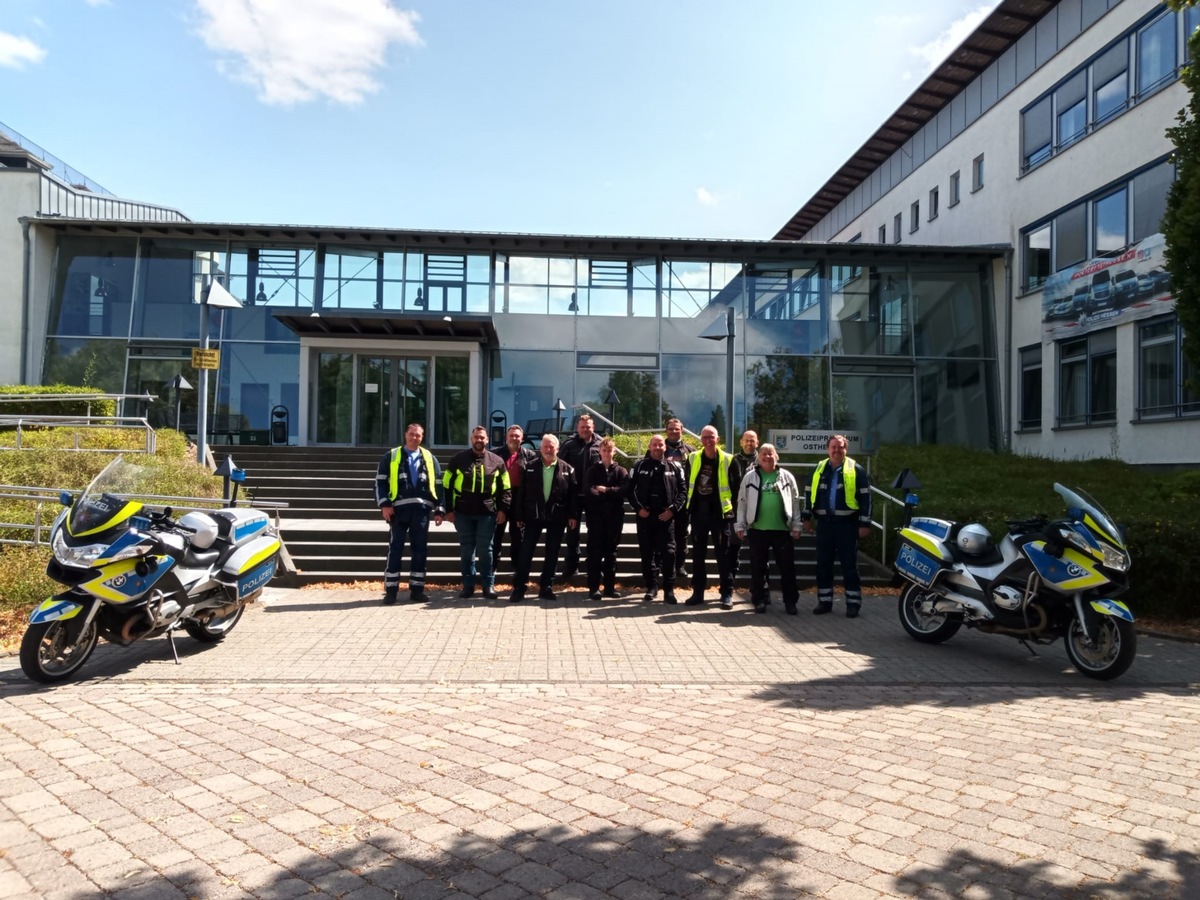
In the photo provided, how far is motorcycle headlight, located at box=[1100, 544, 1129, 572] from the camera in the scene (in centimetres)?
700

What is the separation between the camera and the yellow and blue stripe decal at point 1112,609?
6.93 meters

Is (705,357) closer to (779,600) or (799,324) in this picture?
(799,324)

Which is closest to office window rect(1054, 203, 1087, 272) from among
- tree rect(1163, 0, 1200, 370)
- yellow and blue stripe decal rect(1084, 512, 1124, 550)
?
tree rect(1163, 0, 1200, 370)

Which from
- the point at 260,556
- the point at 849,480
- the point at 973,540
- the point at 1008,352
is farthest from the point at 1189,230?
the point at 1008,352

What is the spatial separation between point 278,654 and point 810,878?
5.23 m

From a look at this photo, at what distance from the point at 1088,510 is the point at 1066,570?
19.6 inches

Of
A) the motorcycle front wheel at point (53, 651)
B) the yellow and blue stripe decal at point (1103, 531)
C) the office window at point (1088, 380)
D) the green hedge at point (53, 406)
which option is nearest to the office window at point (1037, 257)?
the office window at point (1088, 380)

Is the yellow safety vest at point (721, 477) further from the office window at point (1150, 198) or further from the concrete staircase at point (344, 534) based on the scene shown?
the office window at point (1150, 198)

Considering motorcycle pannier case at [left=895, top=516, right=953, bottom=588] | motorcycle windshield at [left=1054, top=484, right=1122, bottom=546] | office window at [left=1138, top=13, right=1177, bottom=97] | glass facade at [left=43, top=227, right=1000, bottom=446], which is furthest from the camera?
glass facade at [left=43, top=227, right=1000, bottom=446]

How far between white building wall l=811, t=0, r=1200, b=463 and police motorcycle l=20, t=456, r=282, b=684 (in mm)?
16848

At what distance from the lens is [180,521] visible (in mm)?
7328

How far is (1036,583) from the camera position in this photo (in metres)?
7.47

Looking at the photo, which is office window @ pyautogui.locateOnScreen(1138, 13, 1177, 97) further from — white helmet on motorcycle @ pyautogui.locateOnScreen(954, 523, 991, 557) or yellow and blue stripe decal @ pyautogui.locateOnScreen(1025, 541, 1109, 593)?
yellow and blue stripe decal @ pyautogui.locateOnScreen(1025, 541, 1109, 593)

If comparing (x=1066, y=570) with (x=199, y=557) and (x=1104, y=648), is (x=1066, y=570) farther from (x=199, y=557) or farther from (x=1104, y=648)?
(x=199, y=557)
